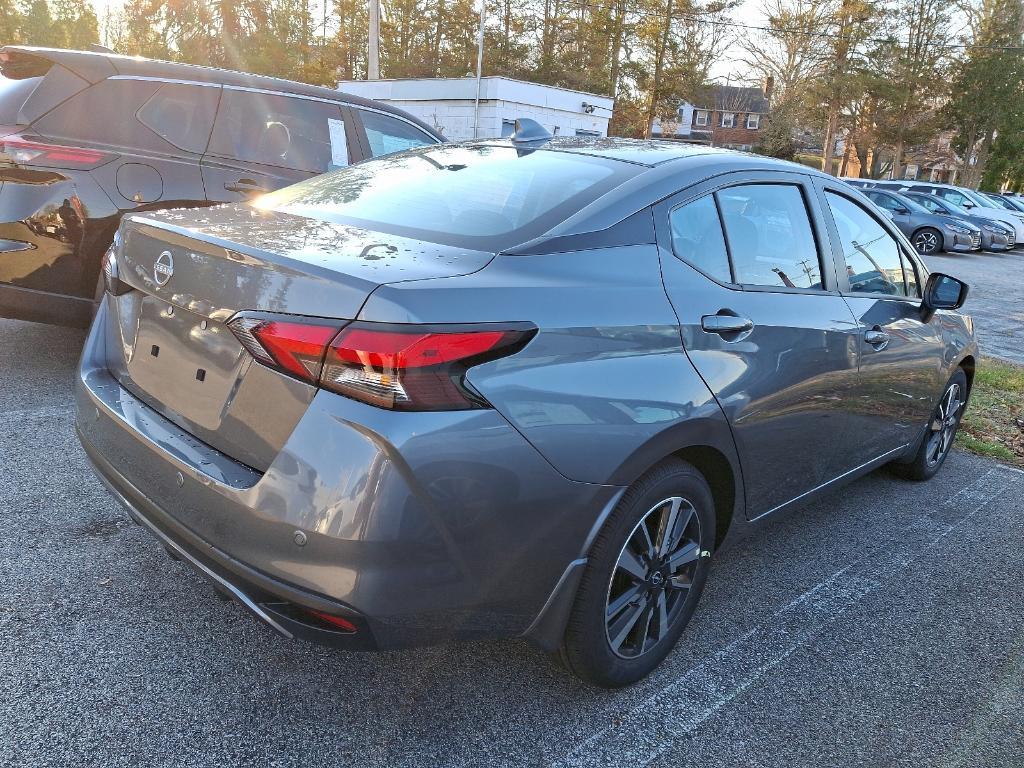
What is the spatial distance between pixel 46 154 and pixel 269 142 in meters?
1.43

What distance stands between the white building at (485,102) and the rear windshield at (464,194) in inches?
893

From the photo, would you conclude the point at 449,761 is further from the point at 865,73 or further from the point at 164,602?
the point at 865,73

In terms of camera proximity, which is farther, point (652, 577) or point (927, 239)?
point (927, 239)

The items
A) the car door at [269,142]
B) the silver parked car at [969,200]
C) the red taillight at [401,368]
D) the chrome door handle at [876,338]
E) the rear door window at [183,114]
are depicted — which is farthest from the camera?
the silver parked car at [969,200]

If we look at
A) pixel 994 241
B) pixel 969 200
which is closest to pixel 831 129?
pixel 969 200

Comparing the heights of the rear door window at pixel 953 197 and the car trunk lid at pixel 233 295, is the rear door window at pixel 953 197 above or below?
above

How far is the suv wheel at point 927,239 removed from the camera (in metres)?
20.9

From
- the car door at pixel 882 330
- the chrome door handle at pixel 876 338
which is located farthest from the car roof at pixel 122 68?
the chrome door handle at pixel 876 338

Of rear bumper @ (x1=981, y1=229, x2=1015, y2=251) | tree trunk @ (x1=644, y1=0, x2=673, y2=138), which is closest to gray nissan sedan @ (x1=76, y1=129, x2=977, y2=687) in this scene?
rear bumper @ (x1=981, y1=229, x2=1015, y2=251)

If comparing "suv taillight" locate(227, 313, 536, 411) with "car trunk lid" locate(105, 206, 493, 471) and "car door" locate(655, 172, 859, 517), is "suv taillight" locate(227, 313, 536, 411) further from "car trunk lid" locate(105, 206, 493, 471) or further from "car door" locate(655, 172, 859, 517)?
"car door" locate(655, 172, 859, 517)

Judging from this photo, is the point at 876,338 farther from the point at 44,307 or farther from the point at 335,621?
the point at 44,307

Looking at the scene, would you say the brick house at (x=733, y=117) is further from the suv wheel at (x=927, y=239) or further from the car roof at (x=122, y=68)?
the car roof at (x=122, y=68)

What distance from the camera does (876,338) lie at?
3.50m

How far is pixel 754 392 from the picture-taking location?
2.72 m
